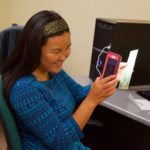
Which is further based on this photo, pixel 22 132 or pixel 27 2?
pixel 27 2

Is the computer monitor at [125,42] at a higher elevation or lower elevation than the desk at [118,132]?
higher

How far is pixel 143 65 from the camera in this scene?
67.6 inches

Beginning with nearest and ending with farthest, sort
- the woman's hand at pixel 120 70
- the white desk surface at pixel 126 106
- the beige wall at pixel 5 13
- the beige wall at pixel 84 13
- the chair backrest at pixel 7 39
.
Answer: the woman's hand at pixel 120 70, the white desk surface at pixel 126 106, the chair backrest at pixel 7 39, the beige wall at pixel 84 13, the beige wall at pixel 5 13

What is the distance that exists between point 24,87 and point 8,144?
0.19 m

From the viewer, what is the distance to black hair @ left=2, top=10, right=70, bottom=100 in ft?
3.26

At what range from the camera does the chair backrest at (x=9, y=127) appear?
939 millimetres

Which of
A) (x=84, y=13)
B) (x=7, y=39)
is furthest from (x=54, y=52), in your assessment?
(x=84, y=13)

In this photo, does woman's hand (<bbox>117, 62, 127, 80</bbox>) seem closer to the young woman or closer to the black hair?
the young woman

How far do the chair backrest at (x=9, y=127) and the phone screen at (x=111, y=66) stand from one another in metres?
0.41

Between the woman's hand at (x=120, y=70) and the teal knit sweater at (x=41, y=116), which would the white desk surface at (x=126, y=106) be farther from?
the teal knit sweater at (x=41, y=116)

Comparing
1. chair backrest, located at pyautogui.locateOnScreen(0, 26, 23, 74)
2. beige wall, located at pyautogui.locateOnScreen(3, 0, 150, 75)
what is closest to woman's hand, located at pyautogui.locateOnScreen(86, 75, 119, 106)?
chair backrest, located at pyautogui.locateOnScreen(0, 26, 23, 74)

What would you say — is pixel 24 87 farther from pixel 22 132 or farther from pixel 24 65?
pixel 22 132

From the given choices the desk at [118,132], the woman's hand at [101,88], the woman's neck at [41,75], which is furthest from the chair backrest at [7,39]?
the woman's hand at [101,88]

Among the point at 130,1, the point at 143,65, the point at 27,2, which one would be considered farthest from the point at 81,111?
the point at 27,2
